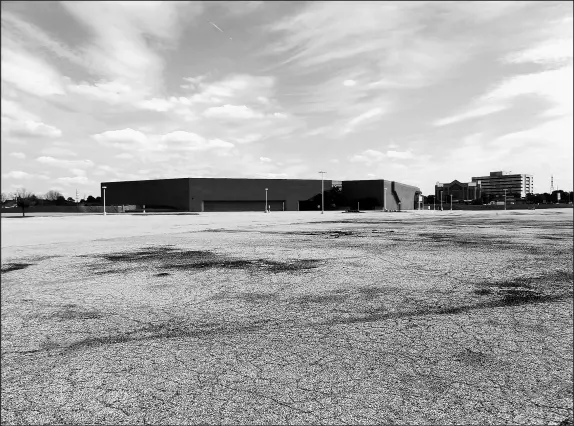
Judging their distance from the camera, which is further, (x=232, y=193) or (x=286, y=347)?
(x=232, y=193)

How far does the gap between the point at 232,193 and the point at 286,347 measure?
10523 centimetres

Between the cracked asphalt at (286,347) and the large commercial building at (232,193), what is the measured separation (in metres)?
96.3

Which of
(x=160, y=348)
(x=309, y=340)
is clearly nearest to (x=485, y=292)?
(x=309, y=340)

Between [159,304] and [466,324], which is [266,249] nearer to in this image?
[159,304]

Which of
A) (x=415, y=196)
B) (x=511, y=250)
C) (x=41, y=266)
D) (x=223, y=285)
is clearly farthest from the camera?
(x=415, y=196)

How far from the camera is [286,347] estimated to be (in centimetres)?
562

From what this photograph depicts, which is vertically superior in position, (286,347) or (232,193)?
(232,193)

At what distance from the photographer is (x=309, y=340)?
5.89m

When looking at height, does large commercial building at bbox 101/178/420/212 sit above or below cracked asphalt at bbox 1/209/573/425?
above

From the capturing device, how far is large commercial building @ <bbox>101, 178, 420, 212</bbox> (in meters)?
105

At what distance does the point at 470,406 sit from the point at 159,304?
18.7ft

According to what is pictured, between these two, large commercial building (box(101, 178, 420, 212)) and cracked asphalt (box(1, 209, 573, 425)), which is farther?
large commercial building (box(101, 178, 420, 212))

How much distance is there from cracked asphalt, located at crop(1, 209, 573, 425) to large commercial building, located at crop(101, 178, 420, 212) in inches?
3792

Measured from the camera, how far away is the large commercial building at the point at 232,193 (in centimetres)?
10538
